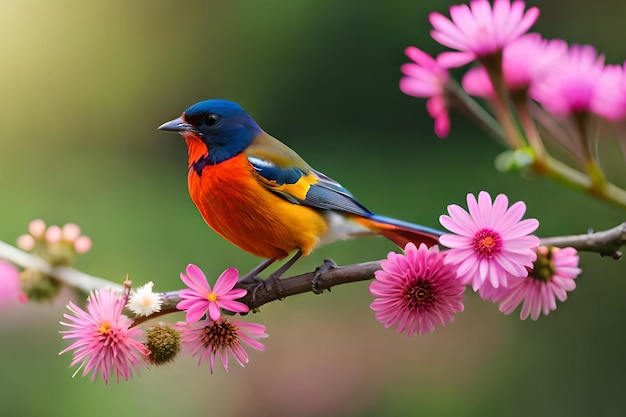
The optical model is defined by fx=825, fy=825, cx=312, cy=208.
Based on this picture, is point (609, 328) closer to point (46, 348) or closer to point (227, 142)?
point (46, 348)

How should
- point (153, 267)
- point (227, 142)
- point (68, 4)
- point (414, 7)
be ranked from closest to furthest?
point (227, 142)
point (153, 267)
point (414, 7)
point (68, 4)

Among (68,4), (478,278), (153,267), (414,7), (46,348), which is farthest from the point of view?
(68,4)

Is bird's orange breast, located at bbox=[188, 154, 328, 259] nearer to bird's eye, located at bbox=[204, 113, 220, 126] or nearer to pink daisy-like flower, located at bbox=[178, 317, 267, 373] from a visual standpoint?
bird's eye, located at bbox=[204, 113, 220, 126]

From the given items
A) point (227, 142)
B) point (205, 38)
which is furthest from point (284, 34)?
point (227, 142)

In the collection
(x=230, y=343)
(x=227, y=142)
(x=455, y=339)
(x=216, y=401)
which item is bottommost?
(x=230, y=343)

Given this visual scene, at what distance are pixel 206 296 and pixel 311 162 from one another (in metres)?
2.25

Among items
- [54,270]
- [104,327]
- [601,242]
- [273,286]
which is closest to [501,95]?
[601,242]

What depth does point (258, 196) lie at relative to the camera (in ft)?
2.95

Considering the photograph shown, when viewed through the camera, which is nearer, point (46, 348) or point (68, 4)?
point (46, 348)

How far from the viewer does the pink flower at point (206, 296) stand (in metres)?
0.64

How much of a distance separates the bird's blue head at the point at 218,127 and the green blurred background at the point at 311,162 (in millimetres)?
1433

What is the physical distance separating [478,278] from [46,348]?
2122 millimetres

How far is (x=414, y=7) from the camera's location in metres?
3.20

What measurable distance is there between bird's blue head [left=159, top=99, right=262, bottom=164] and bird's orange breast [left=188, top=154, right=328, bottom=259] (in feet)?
0.05
